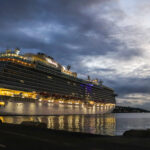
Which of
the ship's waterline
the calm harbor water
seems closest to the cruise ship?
the ship's waterline

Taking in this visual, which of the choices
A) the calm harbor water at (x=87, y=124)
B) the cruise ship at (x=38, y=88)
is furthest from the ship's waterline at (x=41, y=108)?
the calm harbor water at (x=87, y=124)

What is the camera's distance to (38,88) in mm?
72250

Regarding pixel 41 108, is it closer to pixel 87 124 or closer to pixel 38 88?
pixel 38 88

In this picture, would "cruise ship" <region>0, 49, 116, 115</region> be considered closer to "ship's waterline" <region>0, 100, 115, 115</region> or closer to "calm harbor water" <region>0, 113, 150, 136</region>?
"ship's waterline" <region>0, 100, 115, 115</region>

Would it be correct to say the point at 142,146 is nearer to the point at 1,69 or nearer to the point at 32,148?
the point at 32,148

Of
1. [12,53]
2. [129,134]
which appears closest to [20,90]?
[12,53]

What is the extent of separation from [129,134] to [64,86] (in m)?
78.9

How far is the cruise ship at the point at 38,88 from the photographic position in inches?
2307

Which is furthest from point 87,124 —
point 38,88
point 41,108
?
point 38,88

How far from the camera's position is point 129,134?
12.8m

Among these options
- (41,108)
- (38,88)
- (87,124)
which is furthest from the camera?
(38,88)

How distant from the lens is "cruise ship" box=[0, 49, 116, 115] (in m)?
58.6

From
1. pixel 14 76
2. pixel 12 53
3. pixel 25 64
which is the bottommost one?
pixel 14 76

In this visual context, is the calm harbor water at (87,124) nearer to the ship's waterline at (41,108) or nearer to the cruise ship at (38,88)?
the ship's waterline at (41,108)
